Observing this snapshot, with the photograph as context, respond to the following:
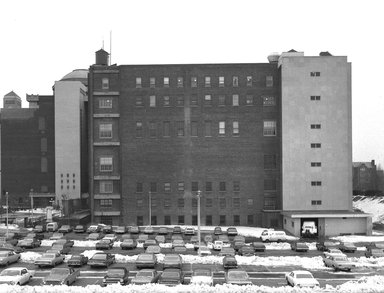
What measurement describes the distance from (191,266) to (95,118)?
5600 cm

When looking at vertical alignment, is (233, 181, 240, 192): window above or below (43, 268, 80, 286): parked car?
above

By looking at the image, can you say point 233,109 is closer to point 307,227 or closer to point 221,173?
point 221,173

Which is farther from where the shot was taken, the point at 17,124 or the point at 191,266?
the point at 17,124

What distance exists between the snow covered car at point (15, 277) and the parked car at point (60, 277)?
2.24m

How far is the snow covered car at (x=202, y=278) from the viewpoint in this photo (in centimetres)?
3778

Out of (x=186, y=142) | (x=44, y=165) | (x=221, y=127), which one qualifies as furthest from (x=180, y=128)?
(x=44, y=165)

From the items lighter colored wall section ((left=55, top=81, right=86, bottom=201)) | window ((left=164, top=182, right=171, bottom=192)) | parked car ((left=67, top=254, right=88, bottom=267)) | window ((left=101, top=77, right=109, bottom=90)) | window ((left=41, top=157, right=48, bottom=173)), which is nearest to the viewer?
parked car ((left=67, top=254, right=88, bottom=267))

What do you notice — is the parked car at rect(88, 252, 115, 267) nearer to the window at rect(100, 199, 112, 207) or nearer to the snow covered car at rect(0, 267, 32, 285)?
the snow covered car at rect(0, 267, 32, 285)

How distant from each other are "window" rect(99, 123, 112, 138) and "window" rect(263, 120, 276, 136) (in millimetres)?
29884

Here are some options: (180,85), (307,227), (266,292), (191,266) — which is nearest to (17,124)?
(180,85)

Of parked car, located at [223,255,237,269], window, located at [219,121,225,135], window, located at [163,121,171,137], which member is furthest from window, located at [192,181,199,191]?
parked car, located at [223,255,237,269]

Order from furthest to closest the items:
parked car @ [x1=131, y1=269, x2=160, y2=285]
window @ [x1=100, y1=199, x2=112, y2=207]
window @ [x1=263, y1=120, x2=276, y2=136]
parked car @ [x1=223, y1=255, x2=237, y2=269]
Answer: window @ [x1=100, y1=199, x2=112, y2=207] < window @ [x1=263, y1=120, x2=276, y2=136] < parked car @ [x1=223, y1=255, x2=237, y2=269] < parked car @ [x1=131, y1=269, x2=160, y2=285]

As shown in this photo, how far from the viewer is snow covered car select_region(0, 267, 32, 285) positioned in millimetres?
39000

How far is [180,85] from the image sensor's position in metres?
98.3
